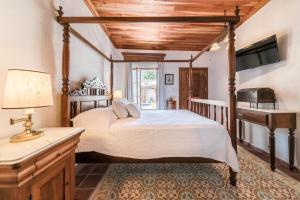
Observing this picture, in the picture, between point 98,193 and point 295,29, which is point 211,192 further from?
point 295,29

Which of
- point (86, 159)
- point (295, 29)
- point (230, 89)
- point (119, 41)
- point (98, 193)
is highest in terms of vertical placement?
point (119, 41)

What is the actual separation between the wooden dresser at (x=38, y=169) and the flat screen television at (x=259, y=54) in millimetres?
3128

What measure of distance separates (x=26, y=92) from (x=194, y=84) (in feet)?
18.8

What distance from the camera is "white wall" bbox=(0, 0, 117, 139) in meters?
1.32

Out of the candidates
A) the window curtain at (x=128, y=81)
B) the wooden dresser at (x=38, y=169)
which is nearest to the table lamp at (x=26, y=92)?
the wooden dresser at (x=38, y=169)

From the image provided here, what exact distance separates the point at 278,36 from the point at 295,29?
13.7 inches

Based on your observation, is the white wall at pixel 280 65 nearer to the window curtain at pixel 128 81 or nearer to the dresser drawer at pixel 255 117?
the dresser drawer at pixel 255 117

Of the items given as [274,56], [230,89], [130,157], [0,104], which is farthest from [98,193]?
[274,56]

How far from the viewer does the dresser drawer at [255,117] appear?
2.66 meters

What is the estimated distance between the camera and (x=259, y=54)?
3291 millimetres

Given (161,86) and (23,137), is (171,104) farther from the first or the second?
(23,137)

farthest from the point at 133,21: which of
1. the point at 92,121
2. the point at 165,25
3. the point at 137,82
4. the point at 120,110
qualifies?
the point at 137,82

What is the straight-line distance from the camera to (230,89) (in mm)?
2104

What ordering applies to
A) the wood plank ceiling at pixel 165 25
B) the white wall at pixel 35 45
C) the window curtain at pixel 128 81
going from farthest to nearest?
the window curtain at pixel 128 81, the wood plank ceiling at pixel 165 25, the white wall at pixel 35 45
